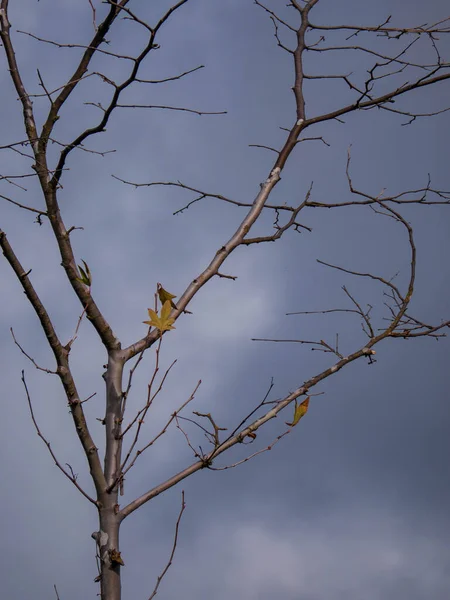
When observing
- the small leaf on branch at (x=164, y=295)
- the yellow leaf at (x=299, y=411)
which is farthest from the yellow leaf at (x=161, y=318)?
the yellow leaf at (x=299, y=411)

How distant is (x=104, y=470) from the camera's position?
105 inches

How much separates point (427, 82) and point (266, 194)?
3.57ft

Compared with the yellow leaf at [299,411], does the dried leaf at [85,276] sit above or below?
above

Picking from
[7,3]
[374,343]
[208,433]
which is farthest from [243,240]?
[7,3]

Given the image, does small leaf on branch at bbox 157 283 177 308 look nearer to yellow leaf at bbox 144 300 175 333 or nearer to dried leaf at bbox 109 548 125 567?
yellow leaf at bbox 144 300 175 333

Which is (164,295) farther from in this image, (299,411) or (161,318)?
(299,411)

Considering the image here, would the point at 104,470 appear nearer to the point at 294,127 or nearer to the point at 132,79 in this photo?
the point at 132,79

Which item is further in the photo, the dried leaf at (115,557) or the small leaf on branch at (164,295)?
the small leaf on branch at (164,295)

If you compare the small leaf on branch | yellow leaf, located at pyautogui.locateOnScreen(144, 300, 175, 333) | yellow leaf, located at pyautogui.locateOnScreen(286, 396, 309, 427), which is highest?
the small leaf on branch

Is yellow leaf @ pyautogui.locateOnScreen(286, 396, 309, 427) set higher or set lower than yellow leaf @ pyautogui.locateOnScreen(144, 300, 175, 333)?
lower

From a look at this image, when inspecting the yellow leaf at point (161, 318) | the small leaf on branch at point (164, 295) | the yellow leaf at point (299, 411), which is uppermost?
the small leaf on branch at point (164, 295)

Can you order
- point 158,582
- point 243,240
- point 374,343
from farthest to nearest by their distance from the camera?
1. point 243,240
2. point 374,343
3. point 158,582

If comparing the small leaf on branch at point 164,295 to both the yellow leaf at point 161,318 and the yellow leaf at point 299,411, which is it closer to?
the yellow leaf at point 161,318

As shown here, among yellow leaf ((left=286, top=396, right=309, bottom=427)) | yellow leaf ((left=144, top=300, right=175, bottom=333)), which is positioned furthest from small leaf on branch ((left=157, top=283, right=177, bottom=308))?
yellow leaf ((left=286, top=396, right=309, bottom=427))
